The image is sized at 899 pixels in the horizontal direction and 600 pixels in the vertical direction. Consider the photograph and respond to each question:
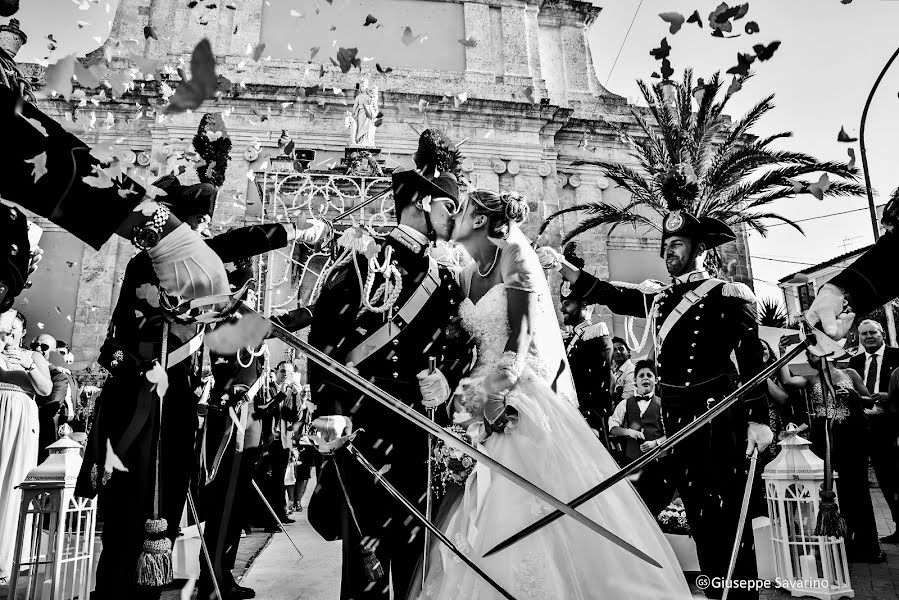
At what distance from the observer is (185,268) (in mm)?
2260

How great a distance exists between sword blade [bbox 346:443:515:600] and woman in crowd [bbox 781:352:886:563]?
3.89 meters

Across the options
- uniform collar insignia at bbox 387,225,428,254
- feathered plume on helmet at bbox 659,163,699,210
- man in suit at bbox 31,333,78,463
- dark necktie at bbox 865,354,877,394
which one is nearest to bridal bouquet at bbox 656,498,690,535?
dark necktie at bbox 865,354,877,394

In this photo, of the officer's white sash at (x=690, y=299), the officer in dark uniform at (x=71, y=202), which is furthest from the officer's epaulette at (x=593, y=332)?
the officer in dark uniform at (x=71, y=202)

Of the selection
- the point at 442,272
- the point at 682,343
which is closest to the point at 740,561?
the point at 682,343

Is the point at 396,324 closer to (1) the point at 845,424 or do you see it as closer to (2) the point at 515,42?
(1) the point at 845,424

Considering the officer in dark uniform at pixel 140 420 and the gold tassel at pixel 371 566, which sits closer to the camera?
the gold tassel at pixel 371 566

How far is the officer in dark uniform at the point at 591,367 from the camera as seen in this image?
25.2ft

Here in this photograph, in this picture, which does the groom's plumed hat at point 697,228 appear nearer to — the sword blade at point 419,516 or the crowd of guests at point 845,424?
the crowd of guests at point 845,424

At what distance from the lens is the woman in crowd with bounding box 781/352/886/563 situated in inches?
218

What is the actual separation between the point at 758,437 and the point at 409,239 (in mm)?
2591

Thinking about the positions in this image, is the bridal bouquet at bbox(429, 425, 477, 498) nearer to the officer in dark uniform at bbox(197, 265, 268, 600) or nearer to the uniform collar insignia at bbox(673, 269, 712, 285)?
the officer in dark uniform at bbox(197, 265, 268, 600)

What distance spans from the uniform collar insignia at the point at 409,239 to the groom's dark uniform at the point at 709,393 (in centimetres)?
200

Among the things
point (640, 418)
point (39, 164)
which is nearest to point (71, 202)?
point (39, 164)

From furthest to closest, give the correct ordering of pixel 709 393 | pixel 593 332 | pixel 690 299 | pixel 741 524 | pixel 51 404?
pixel 593 332, pixel 51 404, pixel 690 299, pixel 709 393, pixel 741 524
